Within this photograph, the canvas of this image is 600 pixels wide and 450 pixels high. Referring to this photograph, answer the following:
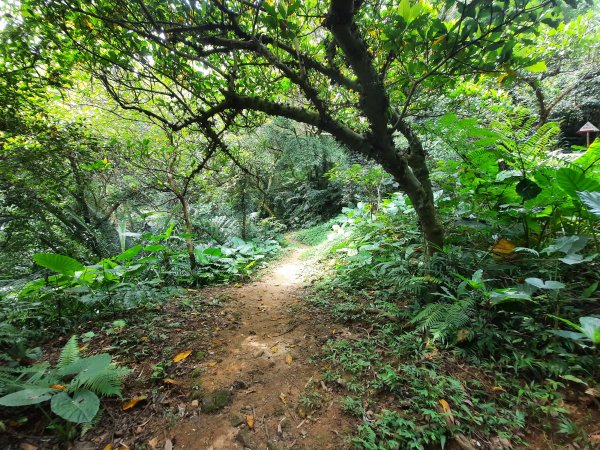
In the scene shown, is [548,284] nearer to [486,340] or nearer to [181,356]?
[486,340]

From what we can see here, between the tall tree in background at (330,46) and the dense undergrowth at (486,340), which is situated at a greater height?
the tall tree in background at (330,46)

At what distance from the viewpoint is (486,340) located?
2406 millimetres

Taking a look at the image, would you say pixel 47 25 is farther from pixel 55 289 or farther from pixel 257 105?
pixel 55 289

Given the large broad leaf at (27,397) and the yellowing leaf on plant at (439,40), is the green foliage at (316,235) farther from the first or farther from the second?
the large broad leaf at (27,397)

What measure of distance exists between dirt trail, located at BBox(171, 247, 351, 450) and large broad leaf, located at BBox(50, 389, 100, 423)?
60 centimetres

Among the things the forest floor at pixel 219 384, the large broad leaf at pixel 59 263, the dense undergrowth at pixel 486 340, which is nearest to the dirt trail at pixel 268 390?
the forest floor at pixel 219 384

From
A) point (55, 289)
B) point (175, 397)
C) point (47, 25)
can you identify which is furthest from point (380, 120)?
point (55, 289)

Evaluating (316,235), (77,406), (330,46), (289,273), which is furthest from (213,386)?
(316,235)

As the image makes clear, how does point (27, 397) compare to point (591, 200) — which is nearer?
point (27, 397)

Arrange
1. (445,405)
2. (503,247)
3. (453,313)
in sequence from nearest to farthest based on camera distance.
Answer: (445,405) → (453,313) → (503,247)

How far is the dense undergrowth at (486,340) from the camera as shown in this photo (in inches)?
70.7

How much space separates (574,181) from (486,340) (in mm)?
1676

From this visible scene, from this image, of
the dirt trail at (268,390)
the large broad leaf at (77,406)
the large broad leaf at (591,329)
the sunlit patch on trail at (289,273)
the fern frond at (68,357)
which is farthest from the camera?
the sunlit patch on trail at (289,273)

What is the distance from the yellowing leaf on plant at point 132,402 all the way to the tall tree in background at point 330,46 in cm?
252
